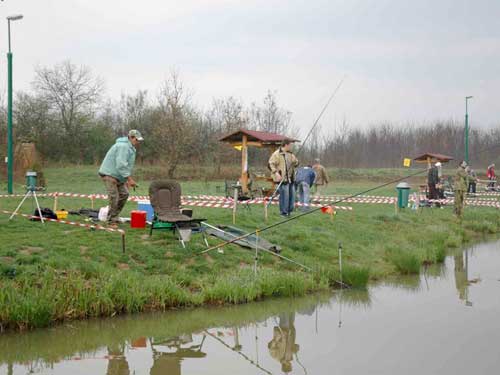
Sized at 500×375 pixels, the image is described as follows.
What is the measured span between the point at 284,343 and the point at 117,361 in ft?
6.35

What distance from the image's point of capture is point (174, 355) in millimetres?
7523

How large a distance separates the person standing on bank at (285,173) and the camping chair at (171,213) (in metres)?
3.81

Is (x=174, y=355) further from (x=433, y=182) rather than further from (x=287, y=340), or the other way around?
(x=433, y=182)

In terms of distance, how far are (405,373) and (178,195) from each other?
20.0ft

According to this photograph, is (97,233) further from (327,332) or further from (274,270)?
(327,332)

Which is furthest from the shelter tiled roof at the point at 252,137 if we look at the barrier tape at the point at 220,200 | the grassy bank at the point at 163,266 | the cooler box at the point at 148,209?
the cooler box at the point at 148,209

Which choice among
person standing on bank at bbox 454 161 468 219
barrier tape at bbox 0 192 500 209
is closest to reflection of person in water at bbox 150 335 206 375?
barrier tape at bbox 0 192 500 209

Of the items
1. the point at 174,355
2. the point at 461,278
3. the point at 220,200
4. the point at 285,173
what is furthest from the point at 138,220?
the point at 220,200

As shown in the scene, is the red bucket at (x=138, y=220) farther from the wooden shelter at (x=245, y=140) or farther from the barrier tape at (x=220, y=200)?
the wooden shelter at (x=245, y=140)

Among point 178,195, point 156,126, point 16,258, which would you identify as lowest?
point 16,258

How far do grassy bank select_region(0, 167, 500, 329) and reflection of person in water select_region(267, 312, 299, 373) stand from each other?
996 mm

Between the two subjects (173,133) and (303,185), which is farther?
(173,133)

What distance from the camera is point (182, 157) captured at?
42125 millimetres

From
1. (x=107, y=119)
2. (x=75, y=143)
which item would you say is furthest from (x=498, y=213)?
(x=107, y=119)
